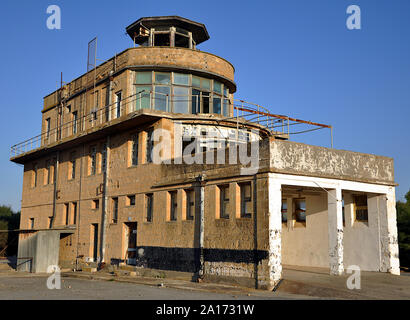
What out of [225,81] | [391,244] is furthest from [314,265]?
[225,81]

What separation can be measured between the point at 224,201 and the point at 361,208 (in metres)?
6.08

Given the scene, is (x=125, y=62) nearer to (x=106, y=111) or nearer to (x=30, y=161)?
(x=106, y=111)

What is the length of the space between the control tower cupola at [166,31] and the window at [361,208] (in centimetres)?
1240

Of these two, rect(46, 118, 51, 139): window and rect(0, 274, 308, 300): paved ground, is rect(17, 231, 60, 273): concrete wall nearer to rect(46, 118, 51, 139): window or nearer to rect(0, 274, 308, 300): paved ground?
rect(0, 274, 308, 300): paved ground

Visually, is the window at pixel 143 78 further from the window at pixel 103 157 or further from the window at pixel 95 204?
the window at pixel 95 204

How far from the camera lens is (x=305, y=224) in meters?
19.9

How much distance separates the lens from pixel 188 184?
59.3 ft

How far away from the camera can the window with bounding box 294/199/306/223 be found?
2019 centimetres

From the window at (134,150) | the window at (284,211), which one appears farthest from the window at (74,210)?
the window at (284,211)

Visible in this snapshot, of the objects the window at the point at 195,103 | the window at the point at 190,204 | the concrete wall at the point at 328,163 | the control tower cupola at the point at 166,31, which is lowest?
the window at the point at 190,204

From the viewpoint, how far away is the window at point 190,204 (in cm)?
1809

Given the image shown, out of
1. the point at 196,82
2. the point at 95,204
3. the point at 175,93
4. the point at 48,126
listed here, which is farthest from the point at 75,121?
the point at 196,82

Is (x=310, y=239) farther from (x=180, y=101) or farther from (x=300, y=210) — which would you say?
(x=180, y=101)

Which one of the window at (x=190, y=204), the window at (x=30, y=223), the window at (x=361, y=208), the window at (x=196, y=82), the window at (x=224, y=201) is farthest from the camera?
the window at (x=30, y=223)
